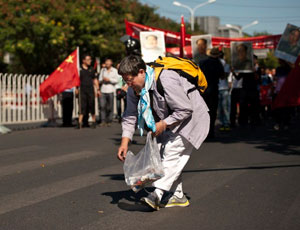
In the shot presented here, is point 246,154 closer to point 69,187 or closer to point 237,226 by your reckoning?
point 69,187

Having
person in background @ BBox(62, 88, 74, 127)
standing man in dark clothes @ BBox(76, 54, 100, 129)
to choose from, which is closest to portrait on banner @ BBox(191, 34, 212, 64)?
Result: standing man in dark clothes @ BBox(76, 54, 100, 129)

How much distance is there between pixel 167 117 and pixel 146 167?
1.59ft

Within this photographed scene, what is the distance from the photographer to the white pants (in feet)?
16.0

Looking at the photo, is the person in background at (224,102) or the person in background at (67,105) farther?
the person in background at (67,105)

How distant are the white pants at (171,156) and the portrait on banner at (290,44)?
6893 millimetres

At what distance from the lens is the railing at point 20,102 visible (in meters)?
17.3

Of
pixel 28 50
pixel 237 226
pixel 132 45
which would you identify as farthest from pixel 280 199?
pixel 28 50

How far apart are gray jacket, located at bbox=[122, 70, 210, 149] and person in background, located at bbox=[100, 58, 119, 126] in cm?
1014

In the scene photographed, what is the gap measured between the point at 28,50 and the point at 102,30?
4.75 meters

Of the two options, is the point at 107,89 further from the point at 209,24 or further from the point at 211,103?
the point at 209,24

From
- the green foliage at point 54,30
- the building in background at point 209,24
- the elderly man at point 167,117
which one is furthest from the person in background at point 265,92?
the building in background at point 209,24

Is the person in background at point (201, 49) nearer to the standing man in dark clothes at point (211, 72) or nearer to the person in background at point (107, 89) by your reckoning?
the standing man in dark clothes at point (211, 72)

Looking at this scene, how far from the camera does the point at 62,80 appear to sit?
48.1 ft

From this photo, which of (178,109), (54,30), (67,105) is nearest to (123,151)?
(178,109)
